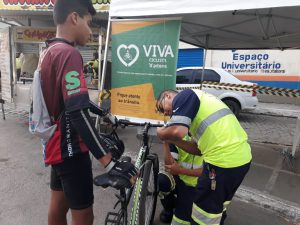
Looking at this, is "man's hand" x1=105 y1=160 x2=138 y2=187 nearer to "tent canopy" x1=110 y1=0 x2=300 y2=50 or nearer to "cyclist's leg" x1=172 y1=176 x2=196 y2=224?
"cyclist's leg" x1=172 y1=176 x2=196 y2=224

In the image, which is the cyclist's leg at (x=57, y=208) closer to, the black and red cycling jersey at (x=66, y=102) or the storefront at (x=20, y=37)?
the black and red cycling jersey at (x=66, y=102)

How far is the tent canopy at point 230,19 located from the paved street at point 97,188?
2.24 meters

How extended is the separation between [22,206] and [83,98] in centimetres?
250

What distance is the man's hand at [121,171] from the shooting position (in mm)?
1714

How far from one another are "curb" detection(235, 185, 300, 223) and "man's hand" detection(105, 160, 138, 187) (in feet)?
8.52

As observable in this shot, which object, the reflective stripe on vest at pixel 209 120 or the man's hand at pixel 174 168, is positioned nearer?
the reflective stripe on vest at pixel 209 120

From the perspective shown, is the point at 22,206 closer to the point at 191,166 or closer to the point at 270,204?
the point at 191,166

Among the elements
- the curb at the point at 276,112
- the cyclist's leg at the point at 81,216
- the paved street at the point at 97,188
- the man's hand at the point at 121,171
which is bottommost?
the paved street at the point at 97,188

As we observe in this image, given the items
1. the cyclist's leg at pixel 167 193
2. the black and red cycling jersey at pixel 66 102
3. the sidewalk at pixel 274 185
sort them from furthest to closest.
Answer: the sidewalk at pixel 274 185 → the cyclist's leg at pixel 167 193 → the black and red cycling jersey at pixel 66 102

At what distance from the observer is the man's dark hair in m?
1.86

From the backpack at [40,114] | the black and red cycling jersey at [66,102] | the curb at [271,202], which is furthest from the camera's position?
the curb at [271,202]

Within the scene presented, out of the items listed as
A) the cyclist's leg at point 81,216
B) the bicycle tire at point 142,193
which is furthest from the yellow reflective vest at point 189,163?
the cyclist's leg at point 81,216

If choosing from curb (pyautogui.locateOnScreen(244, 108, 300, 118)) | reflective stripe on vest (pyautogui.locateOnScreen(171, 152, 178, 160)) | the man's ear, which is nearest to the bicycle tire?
reflective stripe on vest (pyautogui.locateOnScreen(171, 152, 178, 160))

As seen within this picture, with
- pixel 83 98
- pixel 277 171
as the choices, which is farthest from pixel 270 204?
pixel 83 98
